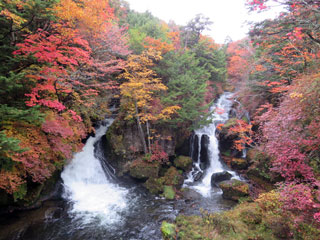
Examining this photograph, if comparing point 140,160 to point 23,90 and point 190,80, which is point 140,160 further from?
point 23,90

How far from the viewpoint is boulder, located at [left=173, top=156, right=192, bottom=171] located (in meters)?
13.7

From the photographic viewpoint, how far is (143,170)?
11.9 metres

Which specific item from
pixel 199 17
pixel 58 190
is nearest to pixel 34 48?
pixel 58 190

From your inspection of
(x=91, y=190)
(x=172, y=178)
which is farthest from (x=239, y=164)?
(x=91, y=190)

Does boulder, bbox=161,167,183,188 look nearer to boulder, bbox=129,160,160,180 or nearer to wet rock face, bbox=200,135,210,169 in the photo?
boulder, bbox=129,160,160,180

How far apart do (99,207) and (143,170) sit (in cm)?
378

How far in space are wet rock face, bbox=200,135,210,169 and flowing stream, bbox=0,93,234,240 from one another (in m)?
1.06

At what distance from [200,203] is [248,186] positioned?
320 centimetres

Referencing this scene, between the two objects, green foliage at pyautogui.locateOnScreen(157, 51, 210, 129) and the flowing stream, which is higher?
green foliage at pyautogui.locateOnScreen(157, 51, 210, 129)

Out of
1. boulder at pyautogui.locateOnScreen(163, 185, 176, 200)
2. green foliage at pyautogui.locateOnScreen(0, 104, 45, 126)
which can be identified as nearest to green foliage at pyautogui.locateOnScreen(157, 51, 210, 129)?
boulder at pyautogui.locateOnScreen(163, 185, 176, 200)

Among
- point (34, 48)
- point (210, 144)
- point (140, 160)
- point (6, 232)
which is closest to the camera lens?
point (34, 48)

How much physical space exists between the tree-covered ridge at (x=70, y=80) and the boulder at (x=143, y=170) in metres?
1.33

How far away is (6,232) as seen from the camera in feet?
21.7

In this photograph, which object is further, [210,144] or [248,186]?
[210,144]
